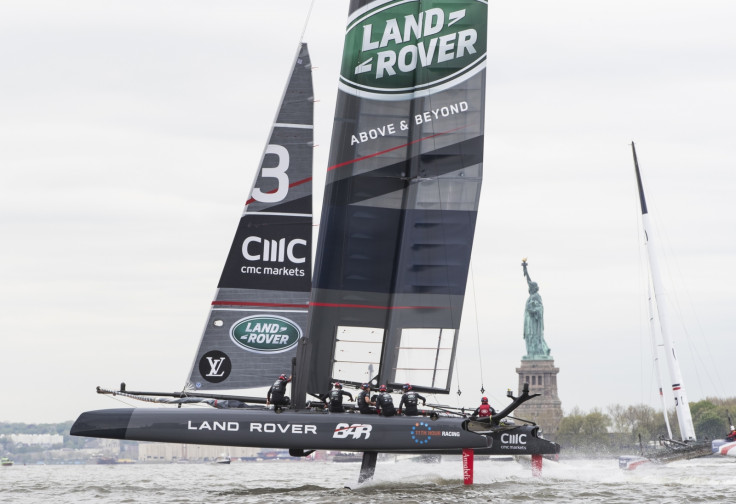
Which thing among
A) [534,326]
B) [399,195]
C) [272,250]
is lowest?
[272,250]

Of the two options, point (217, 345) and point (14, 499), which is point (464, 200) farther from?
point (14, 499)

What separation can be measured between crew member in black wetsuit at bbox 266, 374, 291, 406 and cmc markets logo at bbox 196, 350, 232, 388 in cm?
121

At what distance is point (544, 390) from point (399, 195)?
69.8m

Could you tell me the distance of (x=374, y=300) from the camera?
2034 centimetres

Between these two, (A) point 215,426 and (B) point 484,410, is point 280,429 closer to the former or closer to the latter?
(A) point 215,426

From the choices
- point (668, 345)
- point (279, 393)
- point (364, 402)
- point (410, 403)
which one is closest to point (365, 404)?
point (364, 402)

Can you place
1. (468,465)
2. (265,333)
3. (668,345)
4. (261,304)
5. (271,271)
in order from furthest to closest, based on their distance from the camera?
(668,345) → (271,271) → (261,304) → (265,333) → (468,465)

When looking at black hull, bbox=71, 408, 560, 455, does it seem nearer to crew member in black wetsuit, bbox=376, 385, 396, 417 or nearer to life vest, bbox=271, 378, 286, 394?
crew member in black wetsuit, bbox=376, 385, 396, 417

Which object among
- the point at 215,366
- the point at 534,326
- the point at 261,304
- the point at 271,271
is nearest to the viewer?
the point at 215,366

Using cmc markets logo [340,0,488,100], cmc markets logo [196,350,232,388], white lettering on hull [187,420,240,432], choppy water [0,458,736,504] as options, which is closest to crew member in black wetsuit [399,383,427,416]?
choppy water [0,458,736,504]

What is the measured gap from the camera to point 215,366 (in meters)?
20.4

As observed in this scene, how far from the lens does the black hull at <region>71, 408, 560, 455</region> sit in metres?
18.0

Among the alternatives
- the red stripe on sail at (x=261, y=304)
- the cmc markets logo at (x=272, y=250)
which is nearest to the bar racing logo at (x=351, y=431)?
the red stripe on sail at (x=261, y=304)

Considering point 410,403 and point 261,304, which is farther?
point 261,304
